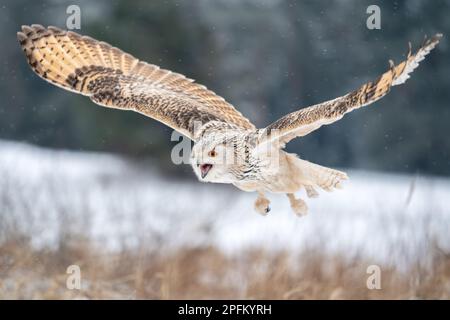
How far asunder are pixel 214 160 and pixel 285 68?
5.76 metres

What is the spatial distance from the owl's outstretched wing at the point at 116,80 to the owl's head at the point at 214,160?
507 millimetres

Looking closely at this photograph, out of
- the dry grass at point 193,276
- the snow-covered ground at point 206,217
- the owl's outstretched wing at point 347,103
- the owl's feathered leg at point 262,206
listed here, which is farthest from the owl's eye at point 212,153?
the snow-covered ground at point 206,217

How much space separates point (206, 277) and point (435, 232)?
76.7 inches

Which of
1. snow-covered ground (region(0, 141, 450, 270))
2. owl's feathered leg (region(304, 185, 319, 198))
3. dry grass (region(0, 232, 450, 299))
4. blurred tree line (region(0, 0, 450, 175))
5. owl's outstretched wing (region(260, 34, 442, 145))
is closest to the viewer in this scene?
owl's outstretched wing (region(260, 34, 442, 145))

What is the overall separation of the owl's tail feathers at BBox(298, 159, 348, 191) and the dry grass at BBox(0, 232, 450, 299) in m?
2.32

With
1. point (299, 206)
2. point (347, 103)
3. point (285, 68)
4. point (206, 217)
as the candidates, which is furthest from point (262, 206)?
point (285, 68)

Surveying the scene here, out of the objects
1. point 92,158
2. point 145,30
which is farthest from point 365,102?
point 92,158

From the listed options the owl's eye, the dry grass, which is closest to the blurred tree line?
the dry grass

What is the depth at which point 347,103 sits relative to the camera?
346 centimetres

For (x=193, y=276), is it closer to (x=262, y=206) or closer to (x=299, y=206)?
(x=299, y=206)

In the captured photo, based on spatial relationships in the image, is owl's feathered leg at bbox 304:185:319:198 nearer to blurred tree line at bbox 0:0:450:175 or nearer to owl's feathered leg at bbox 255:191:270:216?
owl's feathered leg at bbox 255:191:270:216

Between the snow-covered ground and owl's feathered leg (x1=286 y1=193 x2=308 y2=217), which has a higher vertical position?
the snow-covered ground

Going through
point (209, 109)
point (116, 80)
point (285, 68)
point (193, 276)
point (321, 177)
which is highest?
point (285, 68)

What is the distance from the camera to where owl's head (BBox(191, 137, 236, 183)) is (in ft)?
11.9
